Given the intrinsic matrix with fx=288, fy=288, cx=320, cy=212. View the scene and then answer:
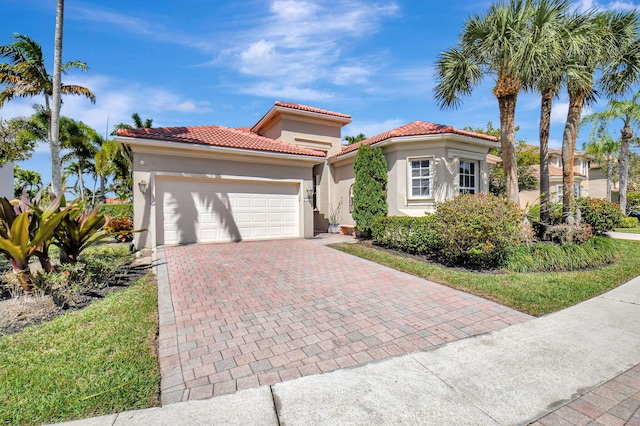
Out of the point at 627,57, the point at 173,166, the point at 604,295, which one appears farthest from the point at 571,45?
the point at 173,166

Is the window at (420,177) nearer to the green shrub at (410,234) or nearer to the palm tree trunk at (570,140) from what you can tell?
the green shrub at (410,234)

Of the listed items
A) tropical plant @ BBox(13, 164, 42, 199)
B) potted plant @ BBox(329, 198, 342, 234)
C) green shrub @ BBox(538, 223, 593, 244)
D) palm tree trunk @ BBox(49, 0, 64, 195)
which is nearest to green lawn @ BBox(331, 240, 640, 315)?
green shrub @ BBox(538, 223, 593, 244)

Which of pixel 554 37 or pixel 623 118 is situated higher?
pixel 623 118

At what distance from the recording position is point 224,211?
11742 millimetres

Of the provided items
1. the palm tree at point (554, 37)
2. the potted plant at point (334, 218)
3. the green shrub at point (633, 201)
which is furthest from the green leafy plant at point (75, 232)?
the green shrub at point (633, 201)

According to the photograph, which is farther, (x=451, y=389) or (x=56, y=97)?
(x=56, y=97)

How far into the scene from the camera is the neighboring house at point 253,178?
410 inches

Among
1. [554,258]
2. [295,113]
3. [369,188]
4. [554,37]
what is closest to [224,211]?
[369,188]

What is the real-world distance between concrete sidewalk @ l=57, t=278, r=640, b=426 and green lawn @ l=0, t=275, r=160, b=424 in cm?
33

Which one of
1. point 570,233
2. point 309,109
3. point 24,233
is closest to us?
point 24,233

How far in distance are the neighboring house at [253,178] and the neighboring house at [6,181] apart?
1196 centimetres

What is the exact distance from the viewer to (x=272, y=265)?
784cm

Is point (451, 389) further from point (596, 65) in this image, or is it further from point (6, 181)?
point (6, 181)

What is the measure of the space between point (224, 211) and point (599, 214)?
621 inches
